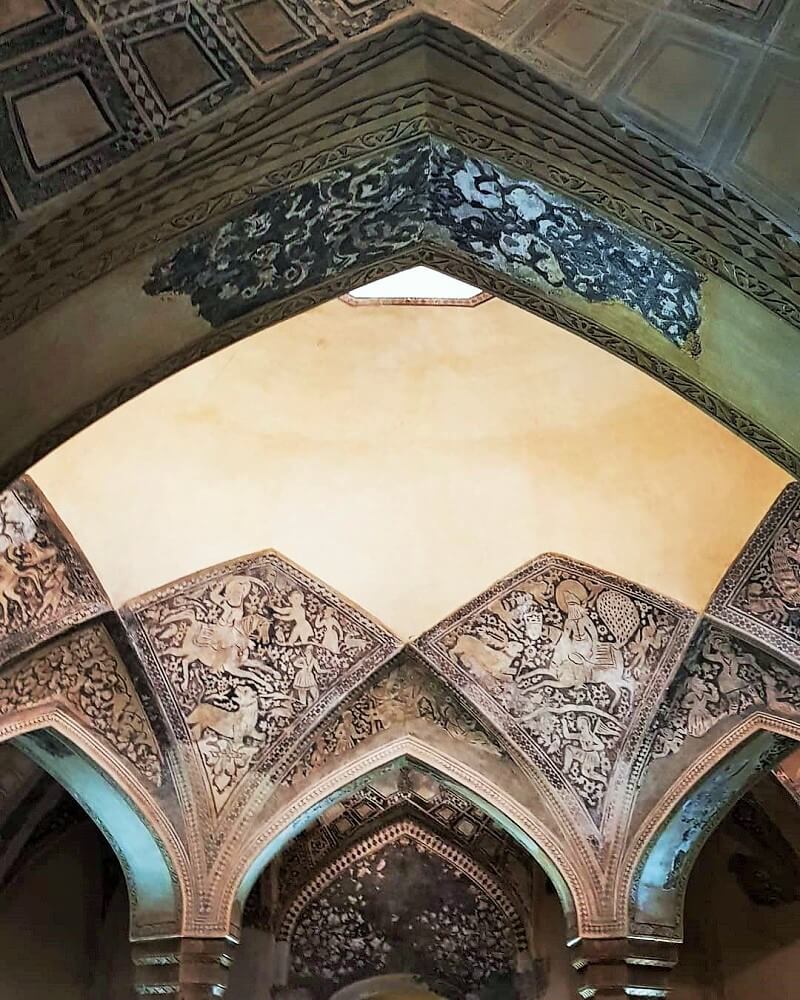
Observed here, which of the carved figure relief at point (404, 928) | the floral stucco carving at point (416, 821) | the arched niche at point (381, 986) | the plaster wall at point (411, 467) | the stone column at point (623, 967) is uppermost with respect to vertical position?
the plaster wall at point (411, 467)

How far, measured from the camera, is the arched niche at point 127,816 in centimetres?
677

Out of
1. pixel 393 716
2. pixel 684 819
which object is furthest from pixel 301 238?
pixel 684 819

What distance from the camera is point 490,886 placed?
9031 mm

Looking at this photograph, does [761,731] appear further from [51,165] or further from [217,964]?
[51,165]

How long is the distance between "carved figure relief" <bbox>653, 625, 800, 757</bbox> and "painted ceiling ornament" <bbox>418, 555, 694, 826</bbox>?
13 centimetres

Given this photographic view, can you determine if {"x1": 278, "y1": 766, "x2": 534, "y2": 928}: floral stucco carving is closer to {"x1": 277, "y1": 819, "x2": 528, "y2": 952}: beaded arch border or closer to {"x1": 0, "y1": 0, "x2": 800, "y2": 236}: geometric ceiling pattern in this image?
{"x1": 277, "y1": 819, "x2": 528, "y2": 952}: beaded arch border

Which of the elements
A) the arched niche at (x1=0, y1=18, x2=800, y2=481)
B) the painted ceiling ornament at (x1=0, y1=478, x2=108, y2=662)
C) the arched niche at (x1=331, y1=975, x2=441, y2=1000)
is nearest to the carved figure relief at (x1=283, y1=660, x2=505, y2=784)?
the painted ceiling ornament at (x1=0, y1=478, x2=108, y2=662)

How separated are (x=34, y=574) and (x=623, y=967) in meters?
4.19

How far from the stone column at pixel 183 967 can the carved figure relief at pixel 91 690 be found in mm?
1017

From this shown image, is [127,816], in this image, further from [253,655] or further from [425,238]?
[425,238]

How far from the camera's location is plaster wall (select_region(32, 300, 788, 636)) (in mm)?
6543

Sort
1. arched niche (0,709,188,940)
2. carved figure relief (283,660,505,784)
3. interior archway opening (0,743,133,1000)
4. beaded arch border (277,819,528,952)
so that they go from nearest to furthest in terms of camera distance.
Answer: arched niche (0,709,188,940) < carved figure relief (283,660,505,784) < interior archway opening (0,743,133,1000) < beaded arch border (277,819,528,952)

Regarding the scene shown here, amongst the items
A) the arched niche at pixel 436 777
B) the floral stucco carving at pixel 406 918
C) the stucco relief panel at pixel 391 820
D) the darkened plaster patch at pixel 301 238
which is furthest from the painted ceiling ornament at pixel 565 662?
the darkened plaster patch at pixel 301 238

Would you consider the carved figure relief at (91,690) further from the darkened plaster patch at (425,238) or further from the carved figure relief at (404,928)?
the darkened plaster patch at (425,238)
